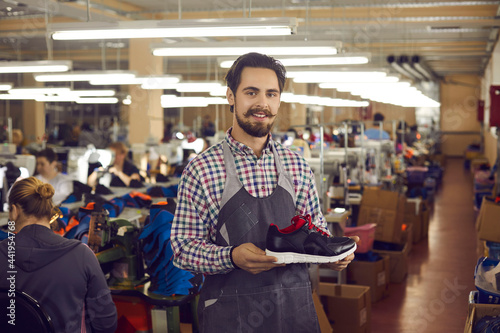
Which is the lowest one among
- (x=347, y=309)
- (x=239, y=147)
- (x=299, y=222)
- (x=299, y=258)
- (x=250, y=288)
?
(x=347, y=309)

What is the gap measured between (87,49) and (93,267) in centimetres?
1667

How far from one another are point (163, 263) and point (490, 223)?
2.87 m

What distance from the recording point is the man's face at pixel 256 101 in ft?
6.13

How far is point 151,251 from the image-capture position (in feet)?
12.5

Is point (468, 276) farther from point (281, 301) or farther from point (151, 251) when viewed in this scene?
point (281, 301)

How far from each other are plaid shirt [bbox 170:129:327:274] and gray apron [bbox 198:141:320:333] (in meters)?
0.04

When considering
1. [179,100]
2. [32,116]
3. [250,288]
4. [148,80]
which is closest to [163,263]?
[250,288]

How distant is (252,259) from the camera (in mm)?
1684

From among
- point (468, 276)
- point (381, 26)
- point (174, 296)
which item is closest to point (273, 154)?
point (174, 296)

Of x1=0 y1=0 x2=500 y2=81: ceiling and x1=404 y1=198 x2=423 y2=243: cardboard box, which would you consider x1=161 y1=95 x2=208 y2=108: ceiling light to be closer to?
x1=0 y1=0 x2=500 y2=81: ceiling

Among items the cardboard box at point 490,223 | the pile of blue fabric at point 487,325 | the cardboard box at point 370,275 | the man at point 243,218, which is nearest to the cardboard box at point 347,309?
the cardboard box at point 370,275

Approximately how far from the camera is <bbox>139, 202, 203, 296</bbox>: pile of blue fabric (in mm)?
3730

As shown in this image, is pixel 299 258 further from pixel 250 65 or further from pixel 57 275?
pixel 57 275

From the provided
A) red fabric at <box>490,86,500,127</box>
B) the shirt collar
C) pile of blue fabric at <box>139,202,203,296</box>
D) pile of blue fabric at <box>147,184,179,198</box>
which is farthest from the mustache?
red fabric at <box>490,86,500,127</box>
